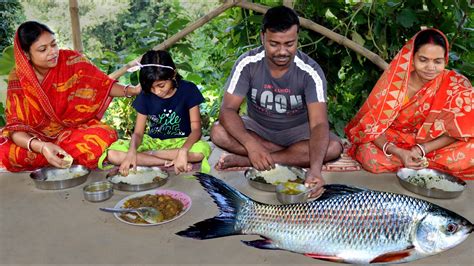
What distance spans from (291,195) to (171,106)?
1.28 metres

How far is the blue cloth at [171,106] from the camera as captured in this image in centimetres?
314

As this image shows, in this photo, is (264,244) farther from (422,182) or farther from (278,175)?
(422,182)

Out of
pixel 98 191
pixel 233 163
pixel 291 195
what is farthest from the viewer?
pixel 233 163

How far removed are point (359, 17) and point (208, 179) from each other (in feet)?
8.75

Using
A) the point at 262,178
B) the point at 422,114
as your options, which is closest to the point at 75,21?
the point at 262,178

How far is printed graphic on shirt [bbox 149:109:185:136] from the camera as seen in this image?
319cm

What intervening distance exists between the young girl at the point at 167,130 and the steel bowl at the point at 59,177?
0.65 ft

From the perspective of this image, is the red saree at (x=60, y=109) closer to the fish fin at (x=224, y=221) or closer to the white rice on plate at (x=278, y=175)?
the white rice on plate at (x=278, y=175)

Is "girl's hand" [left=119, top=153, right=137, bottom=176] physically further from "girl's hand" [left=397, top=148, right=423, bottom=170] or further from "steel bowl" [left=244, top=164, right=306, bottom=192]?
"girl's hand" [left=397, top=148, right=423, bottom=170]

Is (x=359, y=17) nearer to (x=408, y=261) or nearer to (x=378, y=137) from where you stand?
(x=378, y=137)

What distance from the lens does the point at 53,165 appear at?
9.75ft

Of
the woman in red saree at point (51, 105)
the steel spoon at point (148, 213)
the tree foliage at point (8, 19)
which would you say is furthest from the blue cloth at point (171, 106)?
the tree foliage at point (8, 19)

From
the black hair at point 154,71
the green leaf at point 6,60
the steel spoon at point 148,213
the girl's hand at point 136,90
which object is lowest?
the steel spoon at point 148,213

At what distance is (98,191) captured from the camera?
2.57 metres
